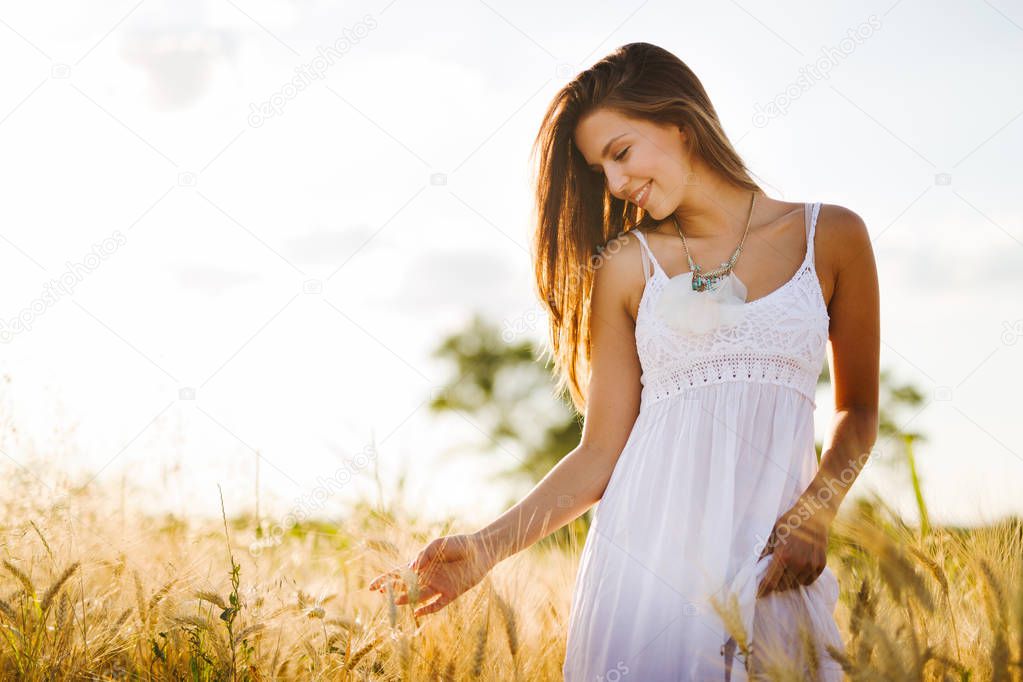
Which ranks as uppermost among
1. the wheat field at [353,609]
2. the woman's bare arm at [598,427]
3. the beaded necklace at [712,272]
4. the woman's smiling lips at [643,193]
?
the woman's smiling lips at [643,193]

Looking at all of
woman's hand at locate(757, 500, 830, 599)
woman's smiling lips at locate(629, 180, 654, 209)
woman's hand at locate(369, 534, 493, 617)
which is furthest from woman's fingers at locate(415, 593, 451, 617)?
woman's smiling lips at locate(629, 180, 654, 209)

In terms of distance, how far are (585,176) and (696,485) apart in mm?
963

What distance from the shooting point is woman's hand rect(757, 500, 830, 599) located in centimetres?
164

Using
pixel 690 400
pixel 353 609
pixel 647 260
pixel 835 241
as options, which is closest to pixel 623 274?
pixel 647 260

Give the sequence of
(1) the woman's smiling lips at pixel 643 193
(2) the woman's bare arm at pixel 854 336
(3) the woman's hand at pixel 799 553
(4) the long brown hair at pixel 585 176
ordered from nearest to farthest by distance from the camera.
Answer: (3) the woman's hand at pixel 799 553 → (2) the woman's bare arm at pixel 854 336 → (1) the woman's smiling lips at pixel 643 193 → (4) the long brown hair at pixel 585 176

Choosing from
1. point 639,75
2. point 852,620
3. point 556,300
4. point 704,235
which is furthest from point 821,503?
point 639,75

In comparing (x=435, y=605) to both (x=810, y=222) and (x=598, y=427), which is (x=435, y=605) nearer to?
(x=598, y=427)

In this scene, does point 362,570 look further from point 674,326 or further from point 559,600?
point 674,326

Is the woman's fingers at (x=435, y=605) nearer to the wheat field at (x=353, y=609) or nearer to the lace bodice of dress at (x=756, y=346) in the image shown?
the wheat field at (x=353, y=609)

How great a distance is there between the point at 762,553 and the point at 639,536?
28 centimetres

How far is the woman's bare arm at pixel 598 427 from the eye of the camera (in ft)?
6.44

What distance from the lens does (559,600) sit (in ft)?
7.86

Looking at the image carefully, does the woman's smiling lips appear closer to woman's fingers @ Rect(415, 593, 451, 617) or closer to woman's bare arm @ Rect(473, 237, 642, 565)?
woman's bare arm @ Rect(473, 237, 642, 565)

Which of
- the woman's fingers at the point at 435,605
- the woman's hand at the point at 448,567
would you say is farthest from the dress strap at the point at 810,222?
the woman's fingers at the point at 435,605
